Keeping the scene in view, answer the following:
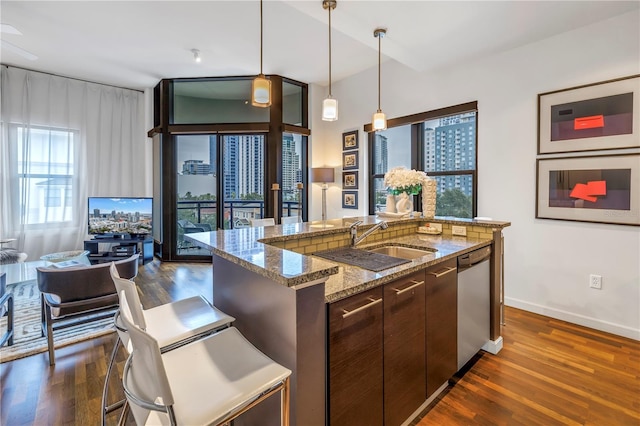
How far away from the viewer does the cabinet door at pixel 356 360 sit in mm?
1209

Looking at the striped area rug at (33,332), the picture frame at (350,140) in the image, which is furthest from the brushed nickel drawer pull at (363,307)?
the picture frame at (350,140)

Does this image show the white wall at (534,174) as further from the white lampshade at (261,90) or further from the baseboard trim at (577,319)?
the white lampshade at (261,90)

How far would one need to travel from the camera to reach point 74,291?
2164 mm

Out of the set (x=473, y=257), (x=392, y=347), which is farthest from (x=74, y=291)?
(x=473, y=257)

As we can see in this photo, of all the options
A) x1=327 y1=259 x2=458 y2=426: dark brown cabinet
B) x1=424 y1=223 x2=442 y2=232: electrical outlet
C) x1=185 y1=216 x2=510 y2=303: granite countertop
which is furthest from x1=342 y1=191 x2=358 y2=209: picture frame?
x1=327 y1=259 x2=458 y2=426: dark brown cabinet

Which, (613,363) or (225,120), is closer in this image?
(613,363)

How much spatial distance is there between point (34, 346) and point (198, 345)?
222 cm

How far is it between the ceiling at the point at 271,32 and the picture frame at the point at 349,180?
1.62 metres

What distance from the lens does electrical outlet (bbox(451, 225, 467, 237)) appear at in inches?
99.5

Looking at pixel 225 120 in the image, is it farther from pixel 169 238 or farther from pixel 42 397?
pixel 42 397

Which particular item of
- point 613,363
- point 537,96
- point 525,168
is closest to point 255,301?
point 613,363

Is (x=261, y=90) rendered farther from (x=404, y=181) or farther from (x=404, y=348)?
(x=404, y=348)

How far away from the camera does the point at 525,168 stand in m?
3.23

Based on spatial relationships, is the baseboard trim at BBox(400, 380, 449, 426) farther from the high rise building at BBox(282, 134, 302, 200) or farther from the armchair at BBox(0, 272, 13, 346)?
the high rise building at BBox(282, 134, 302, 200)
